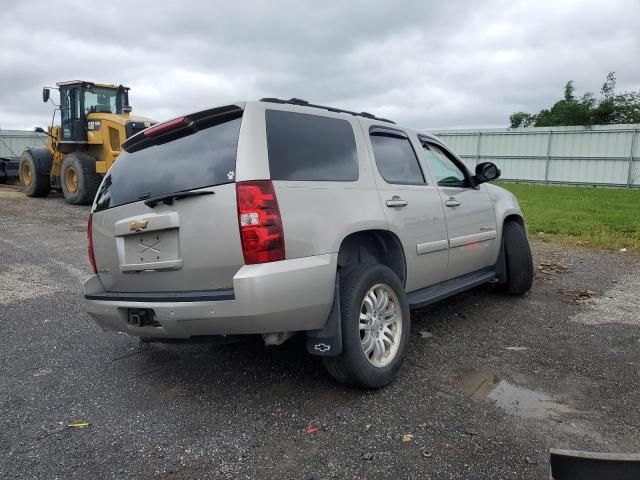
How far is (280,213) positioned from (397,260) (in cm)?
133

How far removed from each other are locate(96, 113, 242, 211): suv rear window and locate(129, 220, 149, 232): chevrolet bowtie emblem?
19cm

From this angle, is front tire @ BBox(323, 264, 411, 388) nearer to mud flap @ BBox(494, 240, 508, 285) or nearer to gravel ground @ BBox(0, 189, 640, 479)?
gravel ground @ BBox(0, 189, 640, 479)

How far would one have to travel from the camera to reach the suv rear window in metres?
3.09

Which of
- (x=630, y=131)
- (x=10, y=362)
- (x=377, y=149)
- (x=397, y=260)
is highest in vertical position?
(x=630, y=131)

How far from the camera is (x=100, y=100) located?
15.1 metres

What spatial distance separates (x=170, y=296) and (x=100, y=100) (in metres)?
13.9

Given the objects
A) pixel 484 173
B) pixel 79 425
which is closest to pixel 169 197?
pixel 79 425

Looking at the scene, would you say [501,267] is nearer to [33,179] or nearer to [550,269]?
[550,269]

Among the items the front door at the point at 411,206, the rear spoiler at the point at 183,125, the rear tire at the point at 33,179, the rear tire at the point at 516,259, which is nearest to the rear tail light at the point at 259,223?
the rear spoiler at the point at 183,125

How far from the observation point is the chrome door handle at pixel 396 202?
12.5 feet

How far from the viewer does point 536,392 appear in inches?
135

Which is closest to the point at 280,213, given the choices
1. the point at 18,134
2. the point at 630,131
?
the point at 630,131

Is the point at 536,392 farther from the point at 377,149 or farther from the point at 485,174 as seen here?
the point at 485,174

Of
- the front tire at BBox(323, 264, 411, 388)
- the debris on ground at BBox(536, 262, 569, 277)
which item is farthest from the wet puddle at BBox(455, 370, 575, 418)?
the debris on ground at BBox(536, 262, 569, 277)
